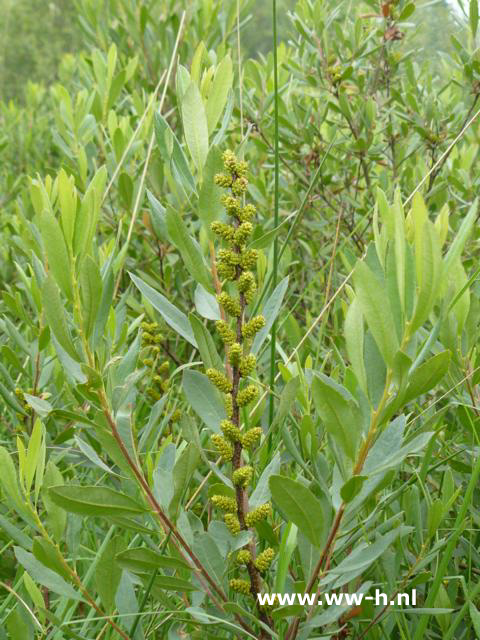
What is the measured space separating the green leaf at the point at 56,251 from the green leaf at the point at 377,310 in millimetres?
319

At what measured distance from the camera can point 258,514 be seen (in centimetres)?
91

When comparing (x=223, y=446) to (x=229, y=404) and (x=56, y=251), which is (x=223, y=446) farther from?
(x=56, y=251)

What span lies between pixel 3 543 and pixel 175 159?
912 millimetres

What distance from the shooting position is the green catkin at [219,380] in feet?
3.01

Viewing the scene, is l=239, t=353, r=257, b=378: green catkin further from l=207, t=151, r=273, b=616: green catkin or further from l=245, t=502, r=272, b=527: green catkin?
l=245, t=502, r=272, b=527: green catkin

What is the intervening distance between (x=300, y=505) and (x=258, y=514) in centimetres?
12

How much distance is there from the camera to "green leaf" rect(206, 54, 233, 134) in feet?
3.18

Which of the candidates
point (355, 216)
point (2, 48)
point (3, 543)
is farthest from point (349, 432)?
point (2, 48)

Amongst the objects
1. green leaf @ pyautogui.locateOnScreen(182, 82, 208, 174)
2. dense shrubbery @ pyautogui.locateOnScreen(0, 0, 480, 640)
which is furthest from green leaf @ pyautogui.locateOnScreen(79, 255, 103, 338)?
green leaf @ pyautogui.locateOnScreen(182, 82, 208, 174)

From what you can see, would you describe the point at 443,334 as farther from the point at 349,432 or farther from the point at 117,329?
the point at 117,329

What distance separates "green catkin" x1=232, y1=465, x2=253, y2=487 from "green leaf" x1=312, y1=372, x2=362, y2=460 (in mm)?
136

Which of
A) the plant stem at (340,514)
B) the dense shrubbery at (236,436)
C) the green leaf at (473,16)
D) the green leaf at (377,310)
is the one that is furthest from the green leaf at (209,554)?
the green leaf at (473,16)

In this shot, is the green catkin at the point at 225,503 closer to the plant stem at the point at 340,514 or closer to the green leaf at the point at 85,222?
the plant stem at the point at 340,514

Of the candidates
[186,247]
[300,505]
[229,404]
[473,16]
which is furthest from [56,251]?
[473,16]
